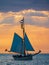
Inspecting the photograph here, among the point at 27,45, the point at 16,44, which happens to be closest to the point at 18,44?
the point at 16,44

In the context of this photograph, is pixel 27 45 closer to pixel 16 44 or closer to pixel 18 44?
pixel 18 44

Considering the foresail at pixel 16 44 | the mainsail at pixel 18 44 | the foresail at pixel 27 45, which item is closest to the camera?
the foresail at pixel 27 45

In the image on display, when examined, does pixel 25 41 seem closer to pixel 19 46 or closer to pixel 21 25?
pixel 19 46

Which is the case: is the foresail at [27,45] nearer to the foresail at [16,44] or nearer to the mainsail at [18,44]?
the mainsail at [18,44]

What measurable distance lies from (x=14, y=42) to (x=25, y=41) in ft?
11.6

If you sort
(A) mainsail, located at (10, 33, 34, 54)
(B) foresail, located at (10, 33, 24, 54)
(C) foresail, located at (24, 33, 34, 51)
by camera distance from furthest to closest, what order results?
(B) foresail, located at (10, 33, 24, 54)
(A) mainsail, located at (10, 33, 34, 54)
(C) foresail, located at (24, 33, 34, 51)

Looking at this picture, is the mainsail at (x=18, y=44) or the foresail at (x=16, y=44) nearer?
the mainsail at (x=18, y=44)

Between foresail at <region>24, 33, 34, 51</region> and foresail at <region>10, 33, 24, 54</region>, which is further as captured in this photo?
foresail at <region>10, 33, 24, 54</region>

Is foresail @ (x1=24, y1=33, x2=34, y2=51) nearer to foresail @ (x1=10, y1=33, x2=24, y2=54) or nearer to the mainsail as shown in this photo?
the mainsail

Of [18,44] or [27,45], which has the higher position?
[18,44]

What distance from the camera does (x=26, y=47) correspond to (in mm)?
134375

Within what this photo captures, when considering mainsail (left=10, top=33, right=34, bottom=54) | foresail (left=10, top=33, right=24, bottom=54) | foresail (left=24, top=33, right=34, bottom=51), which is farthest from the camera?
foresail (left=10, top=33, right=24, bottom=54)

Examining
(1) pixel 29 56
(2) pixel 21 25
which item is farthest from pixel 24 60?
(2) pixel 21 25

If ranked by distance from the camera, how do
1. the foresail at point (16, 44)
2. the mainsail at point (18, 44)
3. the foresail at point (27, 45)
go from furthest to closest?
the foresail at point (16, 44), the mainsail at point (18, 44), the foresail at point (27, 45)
